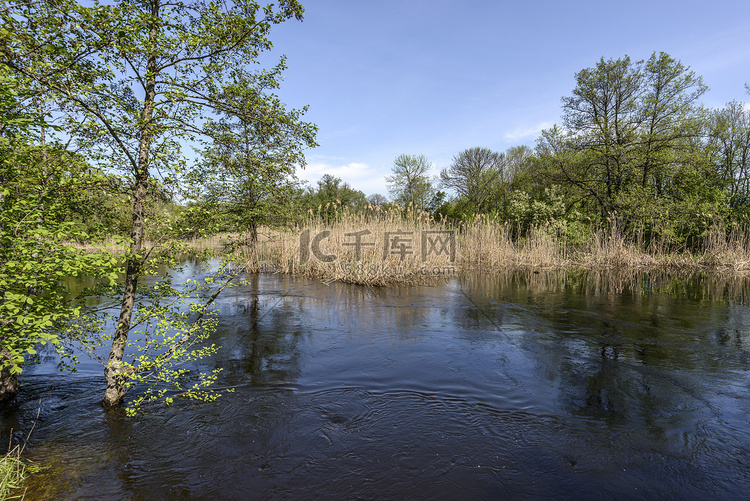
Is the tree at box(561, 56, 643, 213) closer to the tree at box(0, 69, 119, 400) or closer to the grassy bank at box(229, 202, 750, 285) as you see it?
the grassy bank at box(229, 202, 750, 285)

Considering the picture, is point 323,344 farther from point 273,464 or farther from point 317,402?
point 273,464

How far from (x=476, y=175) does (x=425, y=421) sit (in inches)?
1441

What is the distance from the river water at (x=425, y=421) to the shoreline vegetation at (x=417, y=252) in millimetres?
4676

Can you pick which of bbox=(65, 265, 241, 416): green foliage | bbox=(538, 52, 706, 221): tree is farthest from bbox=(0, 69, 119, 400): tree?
bbox=(538, 52, 706, 221): tree

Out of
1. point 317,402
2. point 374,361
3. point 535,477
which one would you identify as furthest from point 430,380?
point 535,477

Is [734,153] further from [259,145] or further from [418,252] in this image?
[259,145]

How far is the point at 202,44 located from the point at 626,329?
6991 mm

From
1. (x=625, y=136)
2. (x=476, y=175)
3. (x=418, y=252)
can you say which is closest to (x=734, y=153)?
(x=625, y=136)

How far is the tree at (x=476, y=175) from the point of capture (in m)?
37.0

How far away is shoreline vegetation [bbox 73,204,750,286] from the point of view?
429 inches

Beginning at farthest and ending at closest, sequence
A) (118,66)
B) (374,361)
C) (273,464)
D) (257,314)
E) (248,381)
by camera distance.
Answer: (257,314)
(374,361)
(248,381)
(118,66)
(273,464)

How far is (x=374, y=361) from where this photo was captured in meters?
4.81

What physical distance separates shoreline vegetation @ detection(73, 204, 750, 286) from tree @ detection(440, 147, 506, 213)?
2089 cm

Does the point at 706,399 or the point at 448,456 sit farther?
the point at 706,399
